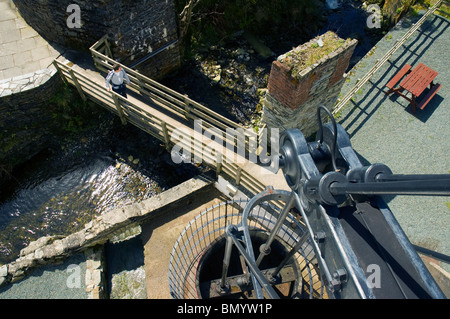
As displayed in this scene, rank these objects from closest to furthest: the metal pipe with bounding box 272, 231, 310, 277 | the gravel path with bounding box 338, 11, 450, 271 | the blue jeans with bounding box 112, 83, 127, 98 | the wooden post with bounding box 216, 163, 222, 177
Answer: the metal pipe with bounding box 272, 231, 310, 277 < the gravel path with bounding box 338, 11, 450, 271 < the wooden post with bounding box 216, 163, 222, 177 < the blue jeans with bounding box 112, 83, 127, 98

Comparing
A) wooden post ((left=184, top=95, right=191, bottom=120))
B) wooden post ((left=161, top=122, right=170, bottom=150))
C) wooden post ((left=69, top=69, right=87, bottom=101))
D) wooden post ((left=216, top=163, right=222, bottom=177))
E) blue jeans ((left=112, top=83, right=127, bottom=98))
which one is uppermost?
wooden post ((left=69, top=69, right=87, bottom=101))

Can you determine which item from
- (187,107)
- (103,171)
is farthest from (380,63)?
(103,171)

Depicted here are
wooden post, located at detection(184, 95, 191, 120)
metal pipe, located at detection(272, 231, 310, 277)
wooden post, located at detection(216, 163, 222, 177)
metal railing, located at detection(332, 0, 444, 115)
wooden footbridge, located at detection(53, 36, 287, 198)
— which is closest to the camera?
metal pipe, located at detection(272, 231, 310, 277)

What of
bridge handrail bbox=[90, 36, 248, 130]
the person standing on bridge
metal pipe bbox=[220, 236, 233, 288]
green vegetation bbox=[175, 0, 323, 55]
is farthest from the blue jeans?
metal pipe bbox=[220, 236, 233, 288]

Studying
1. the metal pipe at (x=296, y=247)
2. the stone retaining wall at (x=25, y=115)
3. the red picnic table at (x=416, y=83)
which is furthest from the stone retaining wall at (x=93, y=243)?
the red picnic table at (x=416, y=83)

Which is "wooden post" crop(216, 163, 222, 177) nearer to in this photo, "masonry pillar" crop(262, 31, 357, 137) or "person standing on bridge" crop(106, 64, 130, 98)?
"masonry pillar" crop(262, 31, 357, 137)

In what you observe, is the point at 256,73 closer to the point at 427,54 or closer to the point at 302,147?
the point at 427,54
